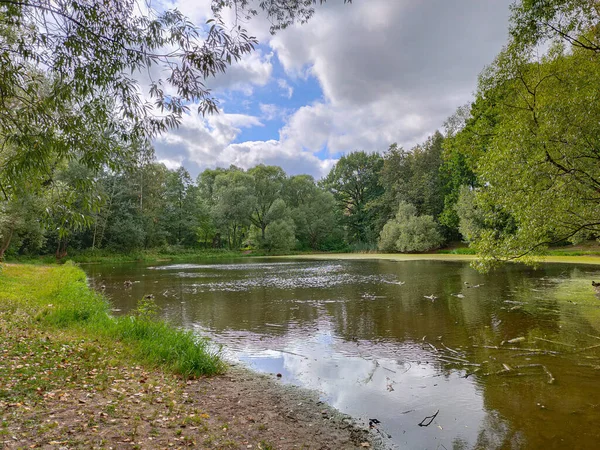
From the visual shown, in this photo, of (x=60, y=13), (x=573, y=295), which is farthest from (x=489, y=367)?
(x=573, y=295)

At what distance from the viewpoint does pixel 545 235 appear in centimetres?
1059

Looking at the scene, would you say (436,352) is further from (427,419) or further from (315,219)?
(315,219)

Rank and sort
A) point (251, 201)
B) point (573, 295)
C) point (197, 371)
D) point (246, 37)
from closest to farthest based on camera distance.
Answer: point (246, 37)
point (197, 371)
point (573, 295)
point (251, 201)

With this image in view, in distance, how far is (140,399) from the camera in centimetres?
503

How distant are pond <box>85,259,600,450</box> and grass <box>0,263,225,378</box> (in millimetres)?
1236

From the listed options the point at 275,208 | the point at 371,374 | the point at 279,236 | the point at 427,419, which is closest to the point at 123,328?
the point at 371,374

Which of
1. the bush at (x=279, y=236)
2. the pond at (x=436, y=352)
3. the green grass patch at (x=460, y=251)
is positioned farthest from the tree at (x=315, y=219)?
the pond at (x=436, y=352)

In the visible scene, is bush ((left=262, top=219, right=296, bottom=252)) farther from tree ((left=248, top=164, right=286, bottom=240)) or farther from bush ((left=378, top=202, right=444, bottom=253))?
bush ((left=378, top=202, right=444, bottom=253))

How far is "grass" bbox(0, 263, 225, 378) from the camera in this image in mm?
6949

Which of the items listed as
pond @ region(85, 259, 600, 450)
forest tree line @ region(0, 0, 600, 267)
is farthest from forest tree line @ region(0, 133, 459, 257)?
pond @ region(85, 259, 600, 450)

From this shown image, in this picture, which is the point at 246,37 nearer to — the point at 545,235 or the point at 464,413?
the point at 464,413

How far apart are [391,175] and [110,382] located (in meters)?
61.5

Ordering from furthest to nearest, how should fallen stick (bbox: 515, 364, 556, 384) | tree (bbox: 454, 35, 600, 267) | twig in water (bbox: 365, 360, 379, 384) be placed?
tree (bbox: 454, 35, 600, 267), twig in water (bbox: 365, 360, 379, 384), fallen stick (bbox: 515, 364, 556, 384)

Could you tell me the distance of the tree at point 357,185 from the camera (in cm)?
7244
